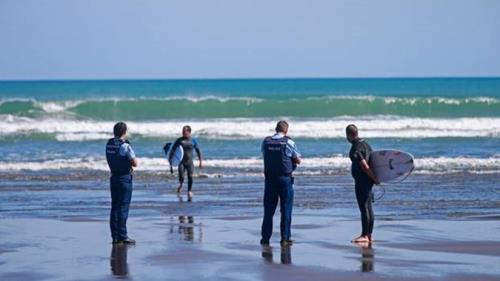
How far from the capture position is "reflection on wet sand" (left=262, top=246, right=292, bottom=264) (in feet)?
38.7

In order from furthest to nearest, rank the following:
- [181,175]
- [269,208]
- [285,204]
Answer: [181,175], [269,208], [285,204]

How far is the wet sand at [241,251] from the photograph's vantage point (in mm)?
10875

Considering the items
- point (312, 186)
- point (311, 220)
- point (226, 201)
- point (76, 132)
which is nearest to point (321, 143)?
point (76, 132)

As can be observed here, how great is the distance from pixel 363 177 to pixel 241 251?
1.92m

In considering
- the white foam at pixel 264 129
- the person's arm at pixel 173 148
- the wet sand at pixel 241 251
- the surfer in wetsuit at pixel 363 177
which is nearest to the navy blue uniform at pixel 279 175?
the wet sand at pixel 241 251

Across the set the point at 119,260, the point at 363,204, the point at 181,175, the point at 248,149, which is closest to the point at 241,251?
the point at 119,260

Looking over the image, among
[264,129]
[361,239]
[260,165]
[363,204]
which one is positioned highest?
[264,129]

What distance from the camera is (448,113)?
56.8m

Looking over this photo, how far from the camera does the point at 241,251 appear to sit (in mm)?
12461

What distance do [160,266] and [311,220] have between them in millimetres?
4798

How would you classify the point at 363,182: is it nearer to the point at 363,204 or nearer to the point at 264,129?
the point at 363,204

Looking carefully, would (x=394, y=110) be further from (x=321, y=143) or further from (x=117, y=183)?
(x=117, y=183)

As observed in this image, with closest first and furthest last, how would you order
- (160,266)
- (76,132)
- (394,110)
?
(160,266)
(76,132)
(394,110)

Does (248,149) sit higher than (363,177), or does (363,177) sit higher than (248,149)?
(248,149)
